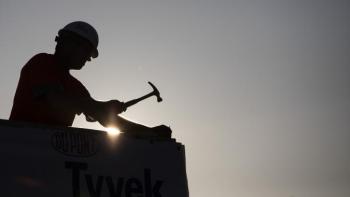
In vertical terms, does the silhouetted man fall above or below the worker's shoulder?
below

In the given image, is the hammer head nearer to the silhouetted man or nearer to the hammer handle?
the hammer handle

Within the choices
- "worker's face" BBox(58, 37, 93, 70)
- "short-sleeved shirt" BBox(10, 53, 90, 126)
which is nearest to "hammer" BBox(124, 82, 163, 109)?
"short-sleeved shirt" BBox(10, 53, 90, 126)

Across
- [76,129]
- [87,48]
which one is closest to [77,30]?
[87,48]

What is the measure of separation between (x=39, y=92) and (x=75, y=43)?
3.75 ft

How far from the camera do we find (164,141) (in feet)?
16.0

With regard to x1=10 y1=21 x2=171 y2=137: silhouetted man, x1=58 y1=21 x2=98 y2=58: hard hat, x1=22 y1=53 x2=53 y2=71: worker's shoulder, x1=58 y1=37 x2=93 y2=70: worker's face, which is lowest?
x1=10 y1=21 x2=171 y2=137: silhouetted man

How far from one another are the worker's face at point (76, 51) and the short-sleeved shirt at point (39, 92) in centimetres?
47

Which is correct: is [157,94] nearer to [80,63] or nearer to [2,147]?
[80,63]

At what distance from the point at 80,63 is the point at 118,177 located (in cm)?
163

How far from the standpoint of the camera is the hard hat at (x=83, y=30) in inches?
216

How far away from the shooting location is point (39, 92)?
448 centimetres

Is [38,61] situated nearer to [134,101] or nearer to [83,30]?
[83,30]

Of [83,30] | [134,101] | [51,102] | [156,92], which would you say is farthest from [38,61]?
[156,92]

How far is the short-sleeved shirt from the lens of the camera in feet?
14.8
